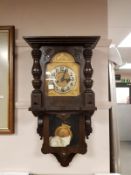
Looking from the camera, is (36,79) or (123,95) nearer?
(36,79)

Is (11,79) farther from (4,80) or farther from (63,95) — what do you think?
(63,95)

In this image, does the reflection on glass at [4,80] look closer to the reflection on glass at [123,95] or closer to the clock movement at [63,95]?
the clock movement at [63,95]

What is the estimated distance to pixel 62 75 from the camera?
1801mm

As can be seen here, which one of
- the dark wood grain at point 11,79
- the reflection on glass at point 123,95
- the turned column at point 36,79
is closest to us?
the turned column at point 36,79

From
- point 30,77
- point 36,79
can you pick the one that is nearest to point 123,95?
point 30,77

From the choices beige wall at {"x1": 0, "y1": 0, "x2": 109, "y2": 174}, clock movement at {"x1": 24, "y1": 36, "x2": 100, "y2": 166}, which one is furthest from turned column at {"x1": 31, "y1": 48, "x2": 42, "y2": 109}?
beige wall at {"x1": 0, "y1": 0, "x2": 109, "y2": 174}

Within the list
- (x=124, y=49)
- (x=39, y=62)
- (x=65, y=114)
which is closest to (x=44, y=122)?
(x=65, y=114)

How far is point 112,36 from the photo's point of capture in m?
3.27

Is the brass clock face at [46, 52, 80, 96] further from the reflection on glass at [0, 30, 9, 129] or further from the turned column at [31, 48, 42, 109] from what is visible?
the reflection on glass at [0, 30, 9, 129]

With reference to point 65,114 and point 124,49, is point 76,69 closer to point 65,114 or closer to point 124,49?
point 65,114

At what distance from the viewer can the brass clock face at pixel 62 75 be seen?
5.86ft

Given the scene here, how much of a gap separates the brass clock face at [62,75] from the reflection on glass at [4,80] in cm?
32

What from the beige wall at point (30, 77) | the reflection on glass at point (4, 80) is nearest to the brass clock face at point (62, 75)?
the beige wall at point (30, 77)

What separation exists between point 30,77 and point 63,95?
303 millimetres
